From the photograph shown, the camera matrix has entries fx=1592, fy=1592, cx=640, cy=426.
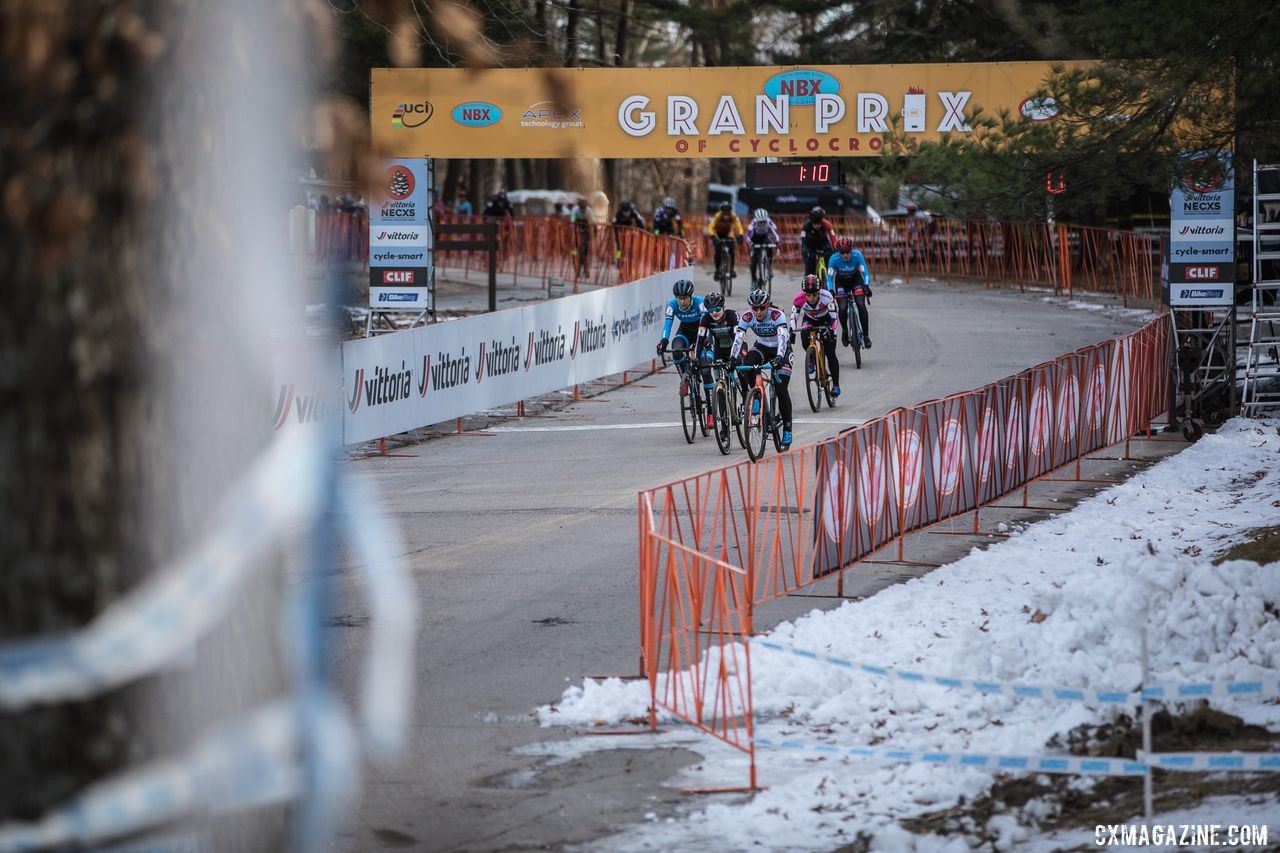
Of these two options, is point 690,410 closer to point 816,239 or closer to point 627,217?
point 816,239

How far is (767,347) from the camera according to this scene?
18391 mm

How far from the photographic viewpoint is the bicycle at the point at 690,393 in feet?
62.5

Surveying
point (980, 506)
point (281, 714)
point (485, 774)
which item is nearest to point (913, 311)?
point (980, 506)

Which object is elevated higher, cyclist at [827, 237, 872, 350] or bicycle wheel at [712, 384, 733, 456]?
cyclist at [827, 237, 872, 350]

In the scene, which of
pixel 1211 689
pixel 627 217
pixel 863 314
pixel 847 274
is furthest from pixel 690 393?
pixel 627 217

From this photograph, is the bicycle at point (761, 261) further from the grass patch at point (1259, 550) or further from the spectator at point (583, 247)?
the grass patch at point (1259, 550)

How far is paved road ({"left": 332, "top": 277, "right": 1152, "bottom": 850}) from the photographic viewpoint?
740cm

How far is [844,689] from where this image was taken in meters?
8.85

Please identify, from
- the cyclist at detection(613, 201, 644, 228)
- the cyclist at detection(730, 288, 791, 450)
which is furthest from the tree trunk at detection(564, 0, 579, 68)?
the cyclist at detection(613, 201, 644, 228)

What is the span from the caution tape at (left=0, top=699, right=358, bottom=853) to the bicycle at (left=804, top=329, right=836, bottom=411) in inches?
701

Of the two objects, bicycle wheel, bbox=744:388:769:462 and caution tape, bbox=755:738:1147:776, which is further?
bicycle wheel, bbox=744:388:769:462

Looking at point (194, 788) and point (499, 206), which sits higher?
point (499, 206)

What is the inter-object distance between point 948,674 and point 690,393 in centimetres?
1097

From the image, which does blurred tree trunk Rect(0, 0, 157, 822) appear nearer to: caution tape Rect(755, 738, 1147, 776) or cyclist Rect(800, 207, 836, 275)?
caution tape Rect(755, 738, 1147, 776)
